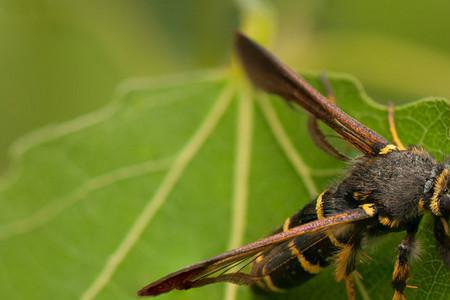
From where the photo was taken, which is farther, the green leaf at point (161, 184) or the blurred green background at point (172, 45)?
the blurred green background at point (172, 45)

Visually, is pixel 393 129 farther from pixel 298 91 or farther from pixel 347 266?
pixel 347 266

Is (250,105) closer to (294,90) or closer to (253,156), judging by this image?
(253,156)

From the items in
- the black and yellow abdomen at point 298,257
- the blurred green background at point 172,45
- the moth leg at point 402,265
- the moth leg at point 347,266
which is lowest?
the moth leg at point 402,265

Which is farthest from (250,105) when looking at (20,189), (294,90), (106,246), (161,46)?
(161,46)

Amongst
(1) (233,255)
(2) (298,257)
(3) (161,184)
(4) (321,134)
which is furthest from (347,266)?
(3) (161,184)

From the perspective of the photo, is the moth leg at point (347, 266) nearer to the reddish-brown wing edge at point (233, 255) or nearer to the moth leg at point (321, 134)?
the reddish-brown wing edge at point (233, 255)

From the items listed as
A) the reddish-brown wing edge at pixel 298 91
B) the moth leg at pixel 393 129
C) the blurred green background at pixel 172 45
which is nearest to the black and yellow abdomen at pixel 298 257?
the reddish-brown wing edge at pixel 298 91

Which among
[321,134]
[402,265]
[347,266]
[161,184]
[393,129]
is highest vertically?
[161,184]
